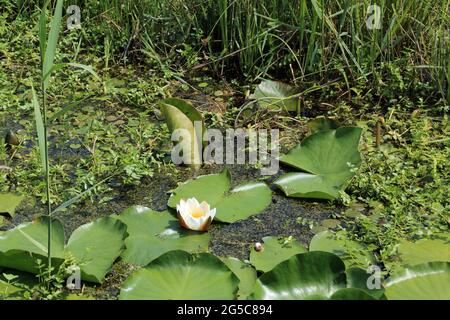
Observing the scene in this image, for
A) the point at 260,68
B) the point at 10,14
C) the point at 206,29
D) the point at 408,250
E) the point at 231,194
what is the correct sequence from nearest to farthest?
1. the point at 408,250
2. the point at 231,194
3. the point at 260,68
4. the point at 206,29
5. the point at 10,14

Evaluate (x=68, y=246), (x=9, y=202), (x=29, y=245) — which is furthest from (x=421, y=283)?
(x=9, y=202)

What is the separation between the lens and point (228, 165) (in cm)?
342

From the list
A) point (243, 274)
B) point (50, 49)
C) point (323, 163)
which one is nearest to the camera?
point (50, 49)

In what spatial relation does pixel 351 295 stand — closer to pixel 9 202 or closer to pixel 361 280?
pixel 361 280

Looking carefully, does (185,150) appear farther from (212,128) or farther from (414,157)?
(414,157)

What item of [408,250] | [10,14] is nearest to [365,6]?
[408,250]

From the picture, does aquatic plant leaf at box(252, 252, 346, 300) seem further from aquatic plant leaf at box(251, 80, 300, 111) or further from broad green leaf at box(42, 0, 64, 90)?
aquatic plant leaf at box(251, 80, 300, 111)

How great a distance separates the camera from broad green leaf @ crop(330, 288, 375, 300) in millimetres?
2377

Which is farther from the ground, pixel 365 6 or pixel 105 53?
pixel 365 6

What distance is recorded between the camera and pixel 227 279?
260 cm

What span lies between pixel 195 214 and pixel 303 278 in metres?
0.57

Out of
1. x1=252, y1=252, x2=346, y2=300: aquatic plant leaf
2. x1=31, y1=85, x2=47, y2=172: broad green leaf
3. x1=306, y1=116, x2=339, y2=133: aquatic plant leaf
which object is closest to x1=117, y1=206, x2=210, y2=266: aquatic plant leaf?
x1=252, y1=252, x2=346, y2=300: aquatic plant leaf

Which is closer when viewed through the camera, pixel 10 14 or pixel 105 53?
pixel 105 53
